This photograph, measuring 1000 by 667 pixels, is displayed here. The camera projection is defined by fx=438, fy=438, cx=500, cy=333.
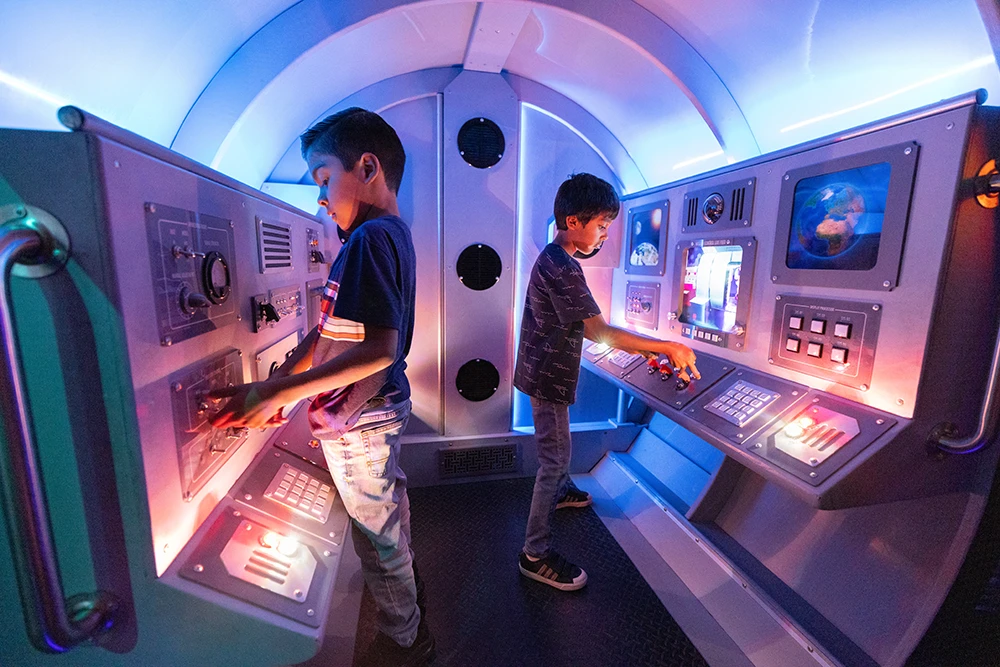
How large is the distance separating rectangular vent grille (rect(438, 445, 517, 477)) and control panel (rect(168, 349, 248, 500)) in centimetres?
199

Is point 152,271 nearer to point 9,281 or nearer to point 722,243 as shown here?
point 9,281

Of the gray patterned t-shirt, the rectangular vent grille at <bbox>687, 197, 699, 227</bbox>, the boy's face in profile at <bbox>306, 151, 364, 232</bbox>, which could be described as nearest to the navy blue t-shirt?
the boy's face in profile at <bbox>306, 151, 364, 232</bbox>

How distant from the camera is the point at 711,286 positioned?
230 cm

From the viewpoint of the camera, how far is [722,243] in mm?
2178

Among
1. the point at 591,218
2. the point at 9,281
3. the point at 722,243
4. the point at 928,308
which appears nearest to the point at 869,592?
the point at 928,308

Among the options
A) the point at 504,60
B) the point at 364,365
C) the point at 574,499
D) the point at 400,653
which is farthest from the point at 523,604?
the point at 504,60

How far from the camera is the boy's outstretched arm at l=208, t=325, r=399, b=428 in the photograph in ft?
3.59

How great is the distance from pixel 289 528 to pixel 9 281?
0.95m

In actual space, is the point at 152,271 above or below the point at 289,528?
above

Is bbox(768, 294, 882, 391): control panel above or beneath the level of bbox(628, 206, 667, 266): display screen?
beneath

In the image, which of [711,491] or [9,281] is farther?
[711,491]

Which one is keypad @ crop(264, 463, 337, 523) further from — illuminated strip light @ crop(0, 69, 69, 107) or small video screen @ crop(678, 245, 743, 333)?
small video screen @ crop(678, 245, 743, 333)

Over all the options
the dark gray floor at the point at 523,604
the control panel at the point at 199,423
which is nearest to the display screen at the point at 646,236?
the dark gray floor at the point at 523,604

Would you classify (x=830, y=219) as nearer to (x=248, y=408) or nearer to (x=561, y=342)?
(x=561, y=342)
